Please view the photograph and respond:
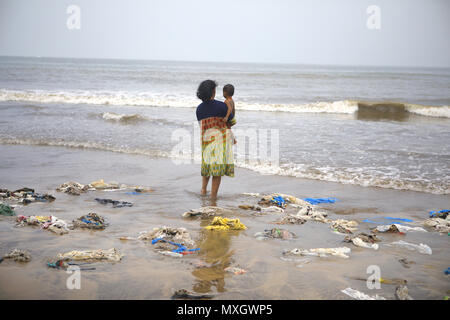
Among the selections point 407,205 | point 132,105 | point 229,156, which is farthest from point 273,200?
point 132,105

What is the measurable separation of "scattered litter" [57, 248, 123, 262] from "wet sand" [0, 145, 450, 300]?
91mm

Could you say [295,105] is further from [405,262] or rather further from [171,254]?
[171,254]

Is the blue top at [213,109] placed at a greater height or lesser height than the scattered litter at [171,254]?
greater

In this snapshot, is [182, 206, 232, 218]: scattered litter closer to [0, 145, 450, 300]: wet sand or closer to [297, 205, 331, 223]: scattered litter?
[0, 145, 450, 300]: wet sand

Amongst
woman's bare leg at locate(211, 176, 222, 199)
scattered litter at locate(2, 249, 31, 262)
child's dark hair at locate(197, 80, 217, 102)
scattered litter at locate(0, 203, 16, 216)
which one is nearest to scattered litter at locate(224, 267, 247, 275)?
scattered litter at locate(2, 249, 31, 262)

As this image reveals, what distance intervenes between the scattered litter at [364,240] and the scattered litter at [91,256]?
2617 mm

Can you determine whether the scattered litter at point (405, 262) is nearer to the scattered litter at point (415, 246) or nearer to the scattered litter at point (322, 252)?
the scattered litter at point (415, 246)

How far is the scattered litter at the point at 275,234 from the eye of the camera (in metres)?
4.36

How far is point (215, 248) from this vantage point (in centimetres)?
399

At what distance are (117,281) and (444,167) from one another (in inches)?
297

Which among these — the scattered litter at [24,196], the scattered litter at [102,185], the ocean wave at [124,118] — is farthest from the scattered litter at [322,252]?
the ocean wave at [124,118]

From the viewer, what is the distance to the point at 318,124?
1388cm

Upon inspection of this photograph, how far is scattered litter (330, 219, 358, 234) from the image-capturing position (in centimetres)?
469
